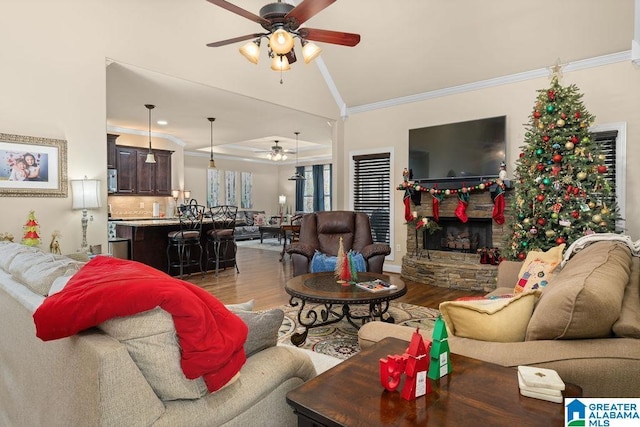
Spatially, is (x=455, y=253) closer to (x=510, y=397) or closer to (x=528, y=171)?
(x=528, y=171)

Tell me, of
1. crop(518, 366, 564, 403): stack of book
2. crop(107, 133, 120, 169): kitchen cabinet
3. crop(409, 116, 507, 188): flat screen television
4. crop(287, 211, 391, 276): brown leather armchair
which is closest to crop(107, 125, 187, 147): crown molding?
crop(107, 133, 120, 169): kitchen cabinet

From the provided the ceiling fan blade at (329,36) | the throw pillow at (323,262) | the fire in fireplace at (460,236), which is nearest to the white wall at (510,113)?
the fire in fireplace at (460,236)

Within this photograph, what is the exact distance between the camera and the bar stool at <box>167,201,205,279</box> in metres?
5.59

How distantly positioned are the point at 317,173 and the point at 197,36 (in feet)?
26.6

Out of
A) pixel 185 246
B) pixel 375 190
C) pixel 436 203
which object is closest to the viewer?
pixel 436 203

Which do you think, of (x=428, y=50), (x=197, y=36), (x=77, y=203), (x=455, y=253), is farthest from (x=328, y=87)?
(x=77, y=203)

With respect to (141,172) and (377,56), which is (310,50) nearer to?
(377,56)

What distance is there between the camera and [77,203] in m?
3.77

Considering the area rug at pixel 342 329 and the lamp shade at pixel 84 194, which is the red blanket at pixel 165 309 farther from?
the lamp shade at pixel 84 194

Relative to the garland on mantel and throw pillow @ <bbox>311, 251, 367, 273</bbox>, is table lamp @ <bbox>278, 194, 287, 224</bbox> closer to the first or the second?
the garland on mantel

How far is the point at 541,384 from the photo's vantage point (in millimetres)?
1039

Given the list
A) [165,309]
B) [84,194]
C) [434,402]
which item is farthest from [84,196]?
[434,402]

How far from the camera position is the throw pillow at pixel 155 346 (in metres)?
1.01

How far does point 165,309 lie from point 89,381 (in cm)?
26
